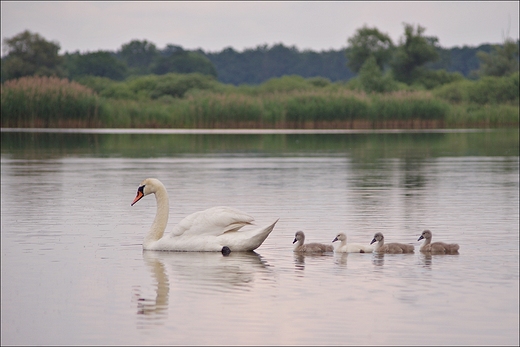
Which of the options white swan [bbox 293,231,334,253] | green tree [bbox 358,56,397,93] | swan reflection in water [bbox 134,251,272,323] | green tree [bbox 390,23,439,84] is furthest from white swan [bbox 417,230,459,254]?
green tree [bbox 390,23,439,84]

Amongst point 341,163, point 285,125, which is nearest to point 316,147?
point 341,163

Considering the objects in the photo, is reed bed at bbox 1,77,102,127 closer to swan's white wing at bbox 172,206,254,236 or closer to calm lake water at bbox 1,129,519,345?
calm lake water at bbox 1,129,519,345

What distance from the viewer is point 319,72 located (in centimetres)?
14638

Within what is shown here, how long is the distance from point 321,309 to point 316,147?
90.4 feet

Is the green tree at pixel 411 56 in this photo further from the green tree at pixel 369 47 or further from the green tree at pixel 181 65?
the green tree at pixel 181 65

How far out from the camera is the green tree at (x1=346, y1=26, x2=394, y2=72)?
83.7m

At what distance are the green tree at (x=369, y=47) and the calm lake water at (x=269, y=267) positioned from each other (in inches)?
2426

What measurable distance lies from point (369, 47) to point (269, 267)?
75.7 metres

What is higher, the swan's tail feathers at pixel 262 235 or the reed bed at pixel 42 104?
the reed bed at pixel 42 104

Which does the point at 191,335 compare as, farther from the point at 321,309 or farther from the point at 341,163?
the point at 341,163

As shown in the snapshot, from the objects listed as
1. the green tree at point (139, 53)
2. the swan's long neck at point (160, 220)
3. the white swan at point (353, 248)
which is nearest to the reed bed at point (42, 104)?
the swan's long neck at point (160, 220)

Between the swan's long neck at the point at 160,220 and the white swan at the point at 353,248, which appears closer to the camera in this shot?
the white swan at the point at 353,248

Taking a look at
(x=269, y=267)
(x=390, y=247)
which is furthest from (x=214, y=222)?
(x=390, y=247)

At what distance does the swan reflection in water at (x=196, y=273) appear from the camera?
852 centimetres
